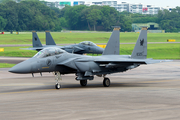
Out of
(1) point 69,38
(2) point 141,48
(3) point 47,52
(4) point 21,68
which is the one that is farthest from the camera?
(1) point 69,38

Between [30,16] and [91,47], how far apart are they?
126 meters

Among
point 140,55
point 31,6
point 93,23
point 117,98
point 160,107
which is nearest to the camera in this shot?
point 160,107

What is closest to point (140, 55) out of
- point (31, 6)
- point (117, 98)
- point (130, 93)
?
point (130, 93)

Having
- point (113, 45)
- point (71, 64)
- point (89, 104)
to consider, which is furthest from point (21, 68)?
point (113, 45)

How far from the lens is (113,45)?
25.4 m

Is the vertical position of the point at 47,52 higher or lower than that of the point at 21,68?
higher

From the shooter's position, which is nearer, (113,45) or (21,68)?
(21,68)

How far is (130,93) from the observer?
18.4 m

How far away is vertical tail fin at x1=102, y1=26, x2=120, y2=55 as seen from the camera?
2538cm

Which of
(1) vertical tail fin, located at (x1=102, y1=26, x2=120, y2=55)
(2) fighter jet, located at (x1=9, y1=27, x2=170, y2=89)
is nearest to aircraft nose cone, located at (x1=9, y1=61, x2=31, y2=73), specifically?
(2) fighter jet, located at (x1=9, y1=27, x2=170, y2=89)

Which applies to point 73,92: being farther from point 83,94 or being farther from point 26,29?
point 26,29

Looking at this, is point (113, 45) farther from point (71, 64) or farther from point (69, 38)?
point (69, 38)

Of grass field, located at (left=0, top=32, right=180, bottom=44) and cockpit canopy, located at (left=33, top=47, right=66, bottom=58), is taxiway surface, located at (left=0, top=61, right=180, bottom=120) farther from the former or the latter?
grass field, located at (left=0, top=32, right=180, bottom=44)

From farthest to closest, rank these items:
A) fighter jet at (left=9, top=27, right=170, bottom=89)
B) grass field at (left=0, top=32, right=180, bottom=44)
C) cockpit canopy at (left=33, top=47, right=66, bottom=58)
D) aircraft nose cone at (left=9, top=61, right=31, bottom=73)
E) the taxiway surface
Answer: grass field at (left=0, top=32, right=180, bottom=44) → cockpit canopy at (left=33, top=47, right=66, bottom=58) → fighter jet at (left=9, top=27, right=170, bottom=89) → aircraft nose cone at (left=9, top=61, right=31, bottom=73) → the taxiway surface
